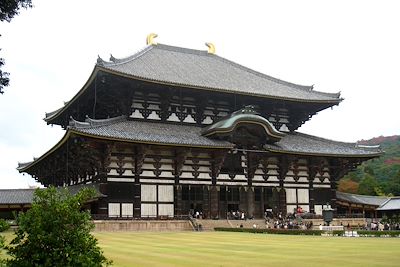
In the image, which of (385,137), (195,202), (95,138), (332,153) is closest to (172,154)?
(195,202)

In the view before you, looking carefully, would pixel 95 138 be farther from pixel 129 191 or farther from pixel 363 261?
pixel 363 261

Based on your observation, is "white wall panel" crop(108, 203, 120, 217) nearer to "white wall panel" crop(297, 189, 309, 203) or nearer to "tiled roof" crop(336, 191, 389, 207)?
"white wall panel" crop(297, 189, 309, 203)

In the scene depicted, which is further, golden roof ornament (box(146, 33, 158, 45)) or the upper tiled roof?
golden roof ornament (box(146, 33, 158, 45))

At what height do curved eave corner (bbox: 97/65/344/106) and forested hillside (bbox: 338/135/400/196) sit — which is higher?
curved eave corner (bbox: 97/65/344/106)

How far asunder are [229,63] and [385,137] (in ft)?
232

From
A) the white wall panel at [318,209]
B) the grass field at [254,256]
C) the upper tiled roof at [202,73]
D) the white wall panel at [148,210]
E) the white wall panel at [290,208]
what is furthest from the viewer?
the white wall panel at [318,209]

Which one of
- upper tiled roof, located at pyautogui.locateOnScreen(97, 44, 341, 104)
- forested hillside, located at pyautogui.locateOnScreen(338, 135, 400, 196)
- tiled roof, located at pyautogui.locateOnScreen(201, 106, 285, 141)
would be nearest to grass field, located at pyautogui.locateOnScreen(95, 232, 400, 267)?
tiled roof, located at pyautogui.locateOnScreen(201, 106, 285, 141)

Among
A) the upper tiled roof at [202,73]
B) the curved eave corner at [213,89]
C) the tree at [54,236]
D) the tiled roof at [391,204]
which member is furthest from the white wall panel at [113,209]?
the tree at [54,236]

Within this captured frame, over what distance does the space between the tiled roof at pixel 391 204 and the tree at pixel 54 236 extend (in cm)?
5027

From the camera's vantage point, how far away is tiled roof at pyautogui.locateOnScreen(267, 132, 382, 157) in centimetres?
4897

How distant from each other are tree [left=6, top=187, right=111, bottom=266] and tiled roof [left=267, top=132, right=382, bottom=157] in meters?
38.2

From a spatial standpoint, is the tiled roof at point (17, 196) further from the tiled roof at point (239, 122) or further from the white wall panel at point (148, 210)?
the tiled roof at point (239, 122)

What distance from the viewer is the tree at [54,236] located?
389 inches

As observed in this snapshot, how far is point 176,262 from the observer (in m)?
16.7
